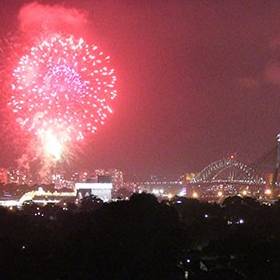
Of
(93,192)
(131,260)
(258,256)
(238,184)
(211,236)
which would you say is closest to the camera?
(131,260)

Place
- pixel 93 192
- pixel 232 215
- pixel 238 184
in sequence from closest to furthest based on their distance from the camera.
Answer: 1. pixel 232 215
2. pixel 93 192
3. pixel 238 184

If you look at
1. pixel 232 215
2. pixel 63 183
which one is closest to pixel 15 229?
pixel 232 215

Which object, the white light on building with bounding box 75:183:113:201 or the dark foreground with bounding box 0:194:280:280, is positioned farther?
the white light on building with bounding box 75:183:113:201

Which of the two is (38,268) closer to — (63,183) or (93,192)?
(93,192)

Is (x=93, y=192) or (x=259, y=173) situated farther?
(x=259, y=173)

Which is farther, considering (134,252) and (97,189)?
(97,189)

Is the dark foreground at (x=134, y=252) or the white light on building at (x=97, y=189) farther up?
the white light on building at (x=97, y=189)

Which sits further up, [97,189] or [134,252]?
[97,189]

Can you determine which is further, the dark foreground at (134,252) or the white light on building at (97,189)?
the white light on building at (97,189)

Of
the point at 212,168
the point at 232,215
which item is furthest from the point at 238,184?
the point at 232,215

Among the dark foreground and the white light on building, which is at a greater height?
the white light on building
